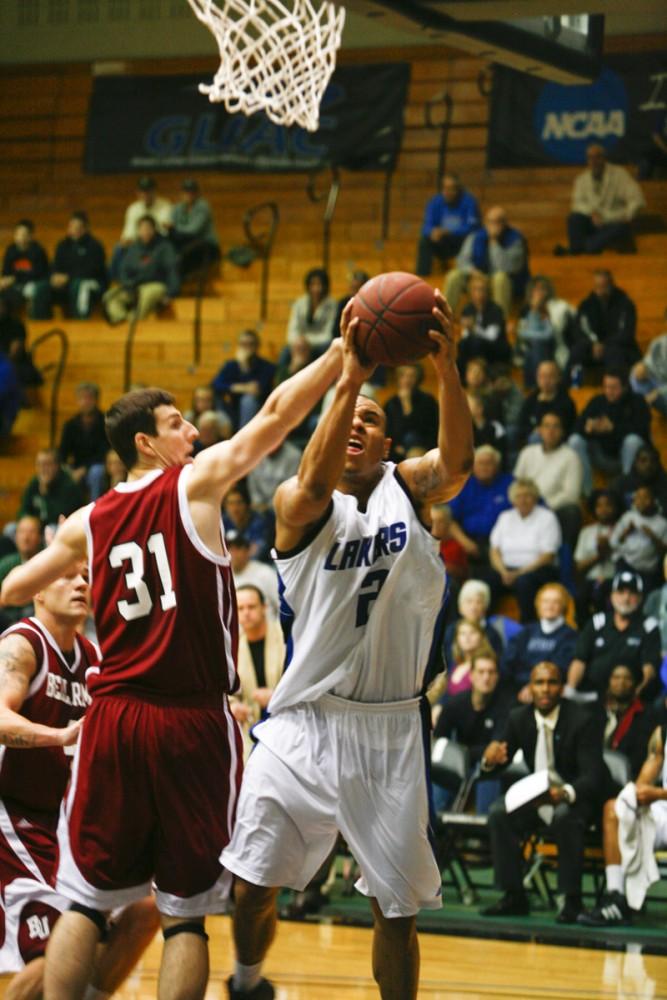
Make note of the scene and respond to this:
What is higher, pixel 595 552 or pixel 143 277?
pixel 143 277

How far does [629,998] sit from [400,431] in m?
7.26

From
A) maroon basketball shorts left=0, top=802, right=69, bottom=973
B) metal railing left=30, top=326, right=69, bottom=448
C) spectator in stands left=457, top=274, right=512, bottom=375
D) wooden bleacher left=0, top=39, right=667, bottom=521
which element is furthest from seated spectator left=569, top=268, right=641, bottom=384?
maroon basketball shorts left=0, top=802, right=69, bottom=973

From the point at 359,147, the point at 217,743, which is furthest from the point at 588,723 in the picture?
the point at 359,147

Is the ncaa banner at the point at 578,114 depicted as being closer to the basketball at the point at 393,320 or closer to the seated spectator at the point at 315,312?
the seated spectator at the point at 315,312

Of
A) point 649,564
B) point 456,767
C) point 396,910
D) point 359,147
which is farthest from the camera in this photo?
point 359,147

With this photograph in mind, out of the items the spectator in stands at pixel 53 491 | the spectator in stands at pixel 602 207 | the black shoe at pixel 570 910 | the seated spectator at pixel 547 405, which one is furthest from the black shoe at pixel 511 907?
the spectator in stands at pixel 602 207

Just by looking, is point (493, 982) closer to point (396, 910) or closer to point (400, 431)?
point (396, 910)

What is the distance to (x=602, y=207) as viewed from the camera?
57.0 ft

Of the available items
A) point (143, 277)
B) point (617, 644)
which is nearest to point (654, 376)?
point (617, 644)

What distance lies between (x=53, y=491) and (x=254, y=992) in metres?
9.73

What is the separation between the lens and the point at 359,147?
64.0 ft

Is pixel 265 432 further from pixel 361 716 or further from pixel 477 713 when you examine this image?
pixel 477 713

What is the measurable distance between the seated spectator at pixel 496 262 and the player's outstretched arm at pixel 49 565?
11.4 meters

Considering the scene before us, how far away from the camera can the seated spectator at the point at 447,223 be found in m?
17.3
